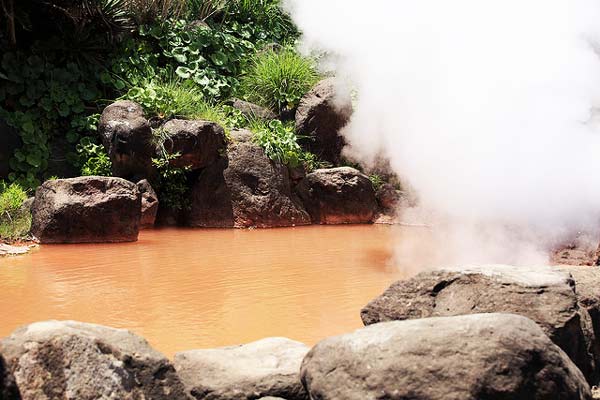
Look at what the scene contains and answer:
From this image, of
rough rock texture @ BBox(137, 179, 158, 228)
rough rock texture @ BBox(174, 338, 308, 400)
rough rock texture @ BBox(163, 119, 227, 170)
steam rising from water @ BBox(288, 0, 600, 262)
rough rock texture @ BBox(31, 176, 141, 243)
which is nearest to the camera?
rough rock texture @ BBox(174, 338, 308, 400)

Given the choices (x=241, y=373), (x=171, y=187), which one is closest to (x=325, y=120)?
(x=171, y=187)

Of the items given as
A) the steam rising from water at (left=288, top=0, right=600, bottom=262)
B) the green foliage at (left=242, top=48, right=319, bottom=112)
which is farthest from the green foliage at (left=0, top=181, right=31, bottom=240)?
the steam rising from water at (left=288, top=0, right=600, bottom=262)

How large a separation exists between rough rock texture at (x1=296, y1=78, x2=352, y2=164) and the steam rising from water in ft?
1.92

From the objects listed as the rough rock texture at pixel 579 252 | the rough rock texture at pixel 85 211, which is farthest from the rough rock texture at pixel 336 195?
the rough rock texture at pixel 579 252

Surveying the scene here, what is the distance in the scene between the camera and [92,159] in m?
9.59

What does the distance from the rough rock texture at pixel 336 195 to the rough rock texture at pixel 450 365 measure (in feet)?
24.4

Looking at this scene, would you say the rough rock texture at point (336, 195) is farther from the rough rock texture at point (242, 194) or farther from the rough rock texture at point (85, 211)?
the rough rock texture at point (85, 211)

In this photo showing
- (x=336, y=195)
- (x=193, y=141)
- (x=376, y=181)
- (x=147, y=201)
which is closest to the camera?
(x=147, y=201)

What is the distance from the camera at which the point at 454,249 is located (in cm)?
629

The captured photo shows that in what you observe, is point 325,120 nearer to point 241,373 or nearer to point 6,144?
point 6,144

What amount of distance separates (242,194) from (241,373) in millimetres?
6887

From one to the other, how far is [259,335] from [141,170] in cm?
561

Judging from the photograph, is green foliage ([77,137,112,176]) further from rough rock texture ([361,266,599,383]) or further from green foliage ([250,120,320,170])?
rough rock texture ([361,266,599,383])

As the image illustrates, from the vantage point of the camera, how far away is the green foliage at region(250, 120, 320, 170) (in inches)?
391
